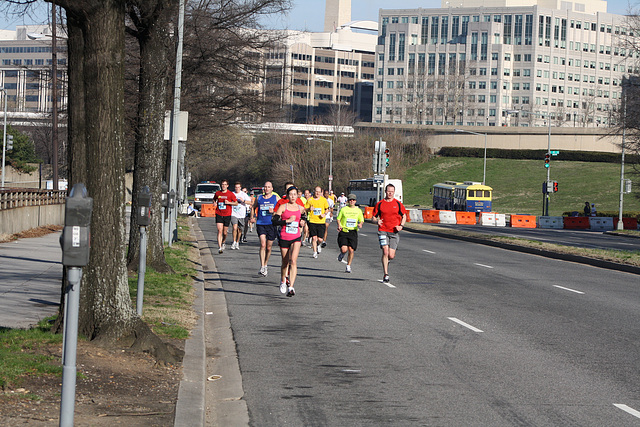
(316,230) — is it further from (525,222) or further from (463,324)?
(525,222)

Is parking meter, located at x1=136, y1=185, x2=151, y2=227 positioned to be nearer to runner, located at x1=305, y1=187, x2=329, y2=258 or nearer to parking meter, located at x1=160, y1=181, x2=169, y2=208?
parking meter, located at x1=160, y1=181, x2=169, y2=208

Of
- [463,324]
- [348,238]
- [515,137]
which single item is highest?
[515,137]

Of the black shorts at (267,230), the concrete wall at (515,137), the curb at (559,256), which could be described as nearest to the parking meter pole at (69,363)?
the black shorts at (267,230)

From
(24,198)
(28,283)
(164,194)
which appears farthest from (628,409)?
(24,198)

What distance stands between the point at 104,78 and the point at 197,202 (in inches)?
2150

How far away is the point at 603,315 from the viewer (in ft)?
42.1

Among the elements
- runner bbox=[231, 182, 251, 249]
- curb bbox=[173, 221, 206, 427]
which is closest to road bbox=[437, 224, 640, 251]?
runner bbox=[231, 182, 251, 249]

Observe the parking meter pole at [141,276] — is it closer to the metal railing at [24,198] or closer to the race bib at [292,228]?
the race bib at [292,228]

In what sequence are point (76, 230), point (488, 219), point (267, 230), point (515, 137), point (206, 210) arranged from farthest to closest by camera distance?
point (515, 137) < point (206, 210) < point (488, 219) < point (267, 230) < point (76, 230)

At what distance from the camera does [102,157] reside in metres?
8.12

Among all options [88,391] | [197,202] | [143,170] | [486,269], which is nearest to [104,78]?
[88,391]

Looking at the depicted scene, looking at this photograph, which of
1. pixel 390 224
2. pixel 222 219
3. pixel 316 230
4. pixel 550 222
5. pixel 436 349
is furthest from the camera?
pixel 550 222

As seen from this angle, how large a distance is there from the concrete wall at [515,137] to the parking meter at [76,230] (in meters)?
101

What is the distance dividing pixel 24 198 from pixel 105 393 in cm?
2338
